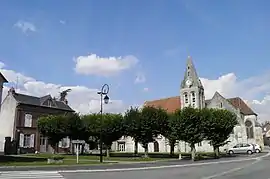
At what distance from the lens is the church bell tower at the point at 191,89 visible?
7175cm

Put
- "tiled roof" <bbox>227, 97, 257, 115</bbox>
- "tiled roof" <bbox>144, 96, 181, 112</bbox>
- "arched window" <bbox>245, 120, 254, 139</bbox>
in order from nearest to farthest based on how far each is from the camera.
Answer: "arched window" <bbox>245, 120, 254, 139</bbox> < "tiled roof" <bbox>227, 97, 257, 115</bbox> < "tiled roof" <bbox>144, 96, 181, 112</bbox>

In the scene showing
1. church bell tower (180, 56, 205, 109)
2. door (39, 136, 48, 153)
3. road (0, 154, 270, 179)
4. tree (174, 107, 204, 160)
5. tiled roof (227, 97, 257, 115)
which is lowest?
road (0, 154, 270, 179)

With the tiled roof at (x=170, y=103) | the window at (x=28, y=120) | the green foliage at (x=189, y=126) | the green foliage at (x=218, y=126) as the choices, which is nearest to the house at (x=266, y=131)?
the tiled roof at (x=170, y=103)

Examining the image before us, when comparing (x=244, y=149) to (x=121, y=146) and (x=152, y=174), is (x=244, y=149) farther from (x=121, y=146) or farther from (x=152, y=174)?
(x=121, y=146)

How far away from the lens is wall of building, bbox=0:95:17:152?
180 feet

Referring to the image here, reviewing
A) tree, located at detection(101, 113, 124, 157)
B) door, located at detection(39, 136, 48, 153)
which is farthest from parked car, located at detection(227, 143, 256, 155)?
door, located at detection(39, 136, 48, 153)

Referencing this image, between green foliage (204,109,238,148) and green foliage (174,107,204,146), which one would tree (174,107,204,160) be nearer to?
green foliage (174,107,204,146)

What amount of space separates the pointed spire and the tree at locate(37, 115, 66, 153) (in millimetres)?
32928

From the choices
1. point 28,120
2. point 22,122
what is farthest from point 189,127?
point 28,120

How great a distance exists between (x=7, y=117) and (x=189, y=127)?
114 feet

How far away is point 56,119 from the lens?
2030 inches

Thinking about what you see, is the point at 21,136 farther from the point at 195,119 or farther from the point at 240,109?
the point at 240,109

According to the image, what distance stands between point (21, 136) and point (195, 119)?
1267 inches

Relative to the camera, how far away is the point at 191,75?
73.9 meters
